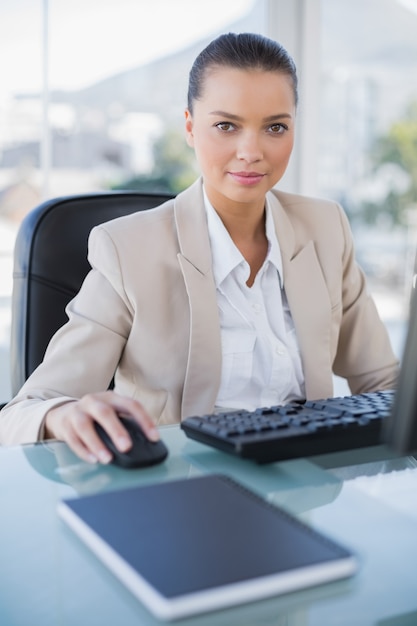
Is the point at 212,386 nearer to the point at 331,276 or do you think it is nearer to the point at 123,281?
the point at 123,281

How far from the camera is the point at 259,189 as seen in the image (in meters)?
1.61

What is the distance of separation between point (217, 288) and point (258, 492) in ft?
2.37

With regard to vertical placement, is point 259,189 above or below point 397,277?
above

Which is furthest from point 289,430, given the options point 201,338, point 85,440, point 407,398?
point 201,338

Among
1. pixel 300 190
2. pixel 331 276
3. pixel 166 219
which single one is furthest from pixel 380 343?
pixel 300 190

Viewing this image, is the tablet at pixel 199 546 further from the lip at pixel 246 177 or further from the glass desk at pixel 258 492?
the lip at pixel 246 177

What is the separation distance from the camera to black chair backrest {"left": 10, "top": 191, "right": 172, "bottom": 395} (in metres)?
1.70

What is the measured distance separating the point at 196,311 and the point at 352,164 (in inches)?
125

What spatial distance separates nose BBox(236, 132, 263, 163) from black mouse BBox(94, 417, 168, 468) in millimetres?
680

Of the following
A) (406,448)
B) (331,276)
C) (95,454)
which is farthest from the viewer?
(331,276)

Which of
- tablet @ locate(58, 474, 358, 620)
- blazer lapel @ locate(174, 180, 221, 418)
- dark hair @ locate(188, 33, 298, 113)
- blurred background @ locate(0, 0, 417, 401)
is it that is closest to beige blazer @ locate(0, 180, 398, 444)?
blazer lapel @ locate(174, 180, 221, 418)

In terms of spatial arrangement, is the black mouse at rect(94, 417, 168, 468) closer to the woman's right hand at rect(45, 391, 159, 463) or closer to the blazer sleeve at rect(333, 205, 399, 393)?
the woman's right hand at rect(45, 391, 159, 463)

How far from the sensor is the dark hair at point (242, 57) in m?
1.60

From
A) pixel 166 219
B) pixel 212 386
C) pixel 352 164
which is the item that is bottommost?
pixel 212 386
